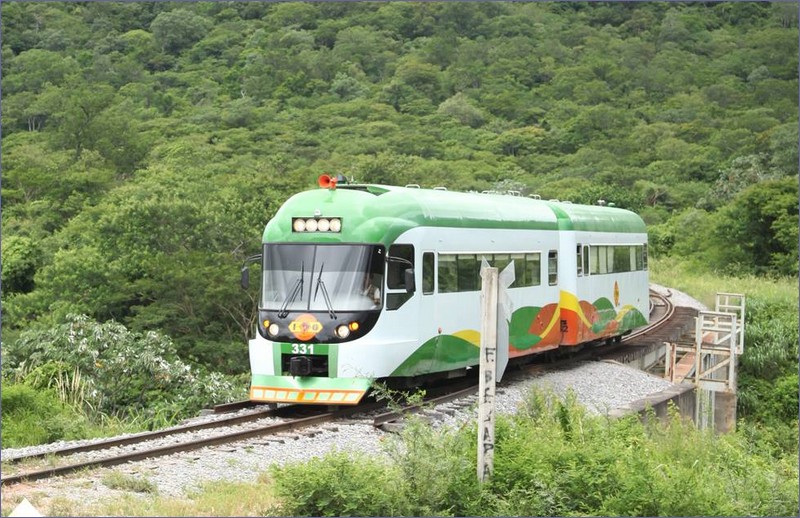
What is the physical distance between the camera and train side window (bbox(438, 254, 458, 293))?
15953 mm

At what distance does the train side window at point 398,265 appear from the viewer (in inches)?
579

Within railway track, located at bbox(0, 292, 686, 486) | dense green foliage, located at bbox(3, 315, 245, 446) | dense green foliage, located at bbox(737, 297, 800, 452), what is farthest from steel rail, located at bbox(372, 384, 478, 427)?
dense green foliage, located at bbox(737, 297, 800, 452)

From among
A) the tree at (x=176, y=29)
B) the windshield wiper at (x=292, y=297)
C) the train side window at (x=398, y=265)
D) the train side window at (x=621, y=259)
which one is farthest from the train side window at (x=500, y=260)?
the tree at (x=176, y=29)

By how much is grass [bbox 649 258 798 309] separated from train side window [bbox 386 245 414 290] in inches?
954

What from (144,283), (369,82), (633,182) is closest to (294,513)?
(144,283)

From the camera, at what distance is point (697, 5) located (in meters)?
109

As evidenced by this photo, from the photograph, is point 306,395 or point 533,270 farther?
point 533,270

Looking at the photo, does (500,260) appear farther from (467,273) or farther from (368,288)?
(368,288)

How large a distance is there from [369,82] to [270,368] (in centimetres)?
7522

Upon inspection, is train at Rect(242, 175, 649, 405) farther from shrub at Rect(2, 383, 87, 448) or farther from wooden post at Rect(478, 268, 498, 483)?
wooden post at Rect(478, 268, 498, 483)

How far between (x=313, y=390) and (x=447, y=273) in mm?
2976

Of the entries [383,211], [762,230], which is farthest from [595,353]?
[762,230]

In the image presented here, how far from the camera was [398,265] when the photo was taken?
586 inches

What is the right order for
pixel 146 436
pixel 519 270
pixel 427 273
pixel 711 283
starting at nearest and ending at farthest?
pixel 146 436
pixel 427 273
pixel 519 270
pixel 711 283
